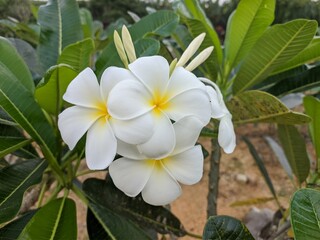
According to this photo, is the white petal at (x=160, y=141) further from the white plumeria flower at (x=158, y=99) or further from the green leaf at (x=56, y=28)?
the green leaf at (x=56, y=28)

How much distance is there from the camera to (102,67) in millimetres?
731

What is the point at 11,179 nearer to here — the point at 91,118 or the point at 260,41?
the point at 91,118

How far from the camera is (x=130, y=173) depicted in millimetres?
518

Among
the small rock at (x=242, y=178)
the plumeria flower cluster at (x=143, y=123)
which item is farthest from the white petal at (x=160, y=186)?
the small rock at (x=242, y=178)

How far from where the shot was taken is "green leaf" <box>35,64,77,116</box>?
0.57 m

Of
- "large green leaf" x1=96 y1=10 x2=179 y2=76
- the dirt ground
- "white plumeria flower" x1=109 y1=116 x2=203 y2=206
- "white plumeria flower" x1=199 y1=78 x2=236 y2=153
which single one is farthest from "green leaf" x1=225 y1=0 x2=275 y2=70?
the dirt ground

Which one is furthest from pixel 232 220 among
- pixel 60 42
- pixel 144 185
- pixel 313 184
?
pixel 60 42

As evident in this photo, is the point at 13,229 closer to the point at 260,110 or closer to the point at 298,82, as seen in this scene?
the point at 260,110

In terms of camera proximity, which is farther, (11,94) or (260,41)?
(260,41)

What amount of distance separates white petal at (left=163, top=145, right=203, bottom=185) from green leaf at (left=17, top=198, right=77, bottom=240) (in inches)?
8.5

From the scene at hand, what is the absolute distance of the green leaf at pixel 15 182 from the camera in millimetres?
641

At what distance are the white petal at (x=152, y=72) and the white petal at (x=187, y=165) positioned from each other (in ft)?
0.31

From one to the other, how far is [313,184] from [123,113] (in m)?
0.61

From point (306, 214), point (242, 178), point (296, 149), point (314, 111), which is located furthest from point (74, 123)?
point (242, 178)
